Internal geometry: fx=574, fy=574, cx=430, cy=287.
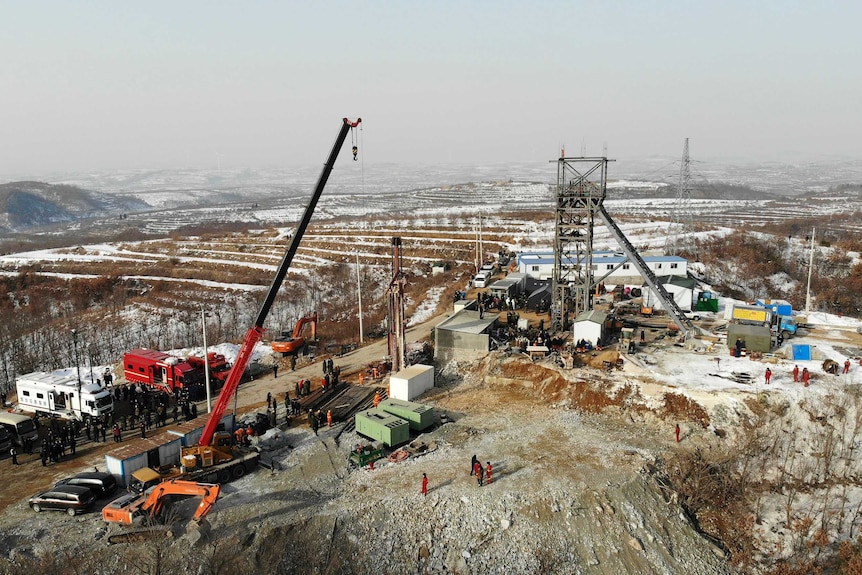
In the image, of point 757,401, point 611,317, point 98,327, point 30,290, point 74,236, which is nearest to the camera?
point 757,401

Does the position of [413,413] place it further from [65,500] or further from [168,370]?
[168,370]

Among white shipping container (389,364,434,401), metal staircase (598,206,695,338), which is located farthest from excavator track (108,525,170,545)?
metal staircase (598,206,695,338)

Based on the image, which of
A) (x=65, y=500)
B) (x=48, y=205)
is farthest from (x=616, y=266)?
(x=48, y=205)

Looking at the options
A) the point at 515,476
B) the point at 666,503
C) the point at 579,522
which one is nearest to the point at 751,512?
the point at 666,503

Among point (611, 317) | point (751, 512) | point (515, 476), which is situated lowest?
point (751, 512)

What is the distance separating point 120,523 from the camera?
48.7 ft

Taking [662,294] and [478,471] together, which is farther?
[662,294]

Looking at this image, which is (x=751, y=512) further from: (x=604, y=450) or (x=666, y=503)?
(x=604, y=450)

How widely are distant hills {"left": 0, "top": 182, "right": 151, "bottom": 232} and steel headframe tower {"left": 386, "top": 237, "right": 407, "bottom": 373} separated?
455 ft

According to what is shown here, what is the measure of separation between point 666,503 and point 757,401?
6321 mm

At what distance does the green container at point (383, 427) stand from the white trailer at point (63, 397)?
10521 millimetres

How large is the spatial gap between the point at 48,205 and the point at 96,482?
166 metres

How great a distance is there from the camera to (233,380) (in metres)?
18.5

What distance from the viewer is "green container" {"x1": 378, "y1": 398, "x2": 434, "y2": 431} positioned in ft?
66.8
